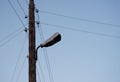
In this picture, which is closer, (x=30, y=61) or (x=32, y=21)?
(x=30, y=61)

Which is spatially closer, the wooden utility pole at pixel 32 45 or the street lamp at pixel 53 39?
the street lamp at pixel 53 39

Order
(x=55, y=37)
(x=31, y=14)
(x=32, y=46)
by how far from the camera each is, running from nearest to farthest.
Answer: (x=55, y=37)
(x=32, y=46)
(x=31, y=14)

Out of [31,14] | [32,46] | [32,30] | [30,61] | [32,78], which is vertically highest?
[31,14]

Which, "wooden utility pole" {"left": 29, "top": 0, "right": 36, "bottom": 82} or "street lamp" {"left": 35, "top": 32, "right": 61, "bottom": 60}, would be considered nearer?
"street lamp" {"left": 35, "top": 32, "right": 61, "bottom": 60}

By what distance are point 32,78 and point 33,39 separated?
1.08 meters

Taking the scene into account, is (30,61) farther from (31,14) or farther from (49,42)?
(31,14)

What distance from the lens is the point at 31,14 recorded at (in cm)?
702

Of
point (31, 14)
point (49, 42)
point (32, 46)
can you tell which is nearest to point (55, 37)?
point (49, 42)

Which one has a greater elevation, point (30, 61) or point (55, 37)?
point (55, 37)

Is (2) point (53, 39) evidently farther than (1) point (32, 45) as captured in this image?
No

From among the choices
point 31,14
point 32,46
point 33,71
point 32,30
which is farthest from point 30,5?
point 33,71

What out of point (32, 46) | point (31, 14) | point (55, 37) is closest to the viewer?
point (55, 37)

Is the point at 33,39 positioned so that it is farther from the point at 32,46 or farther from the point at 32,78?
the point at 32,78

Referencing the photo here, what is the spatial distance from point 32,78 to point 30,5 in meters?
2.17
